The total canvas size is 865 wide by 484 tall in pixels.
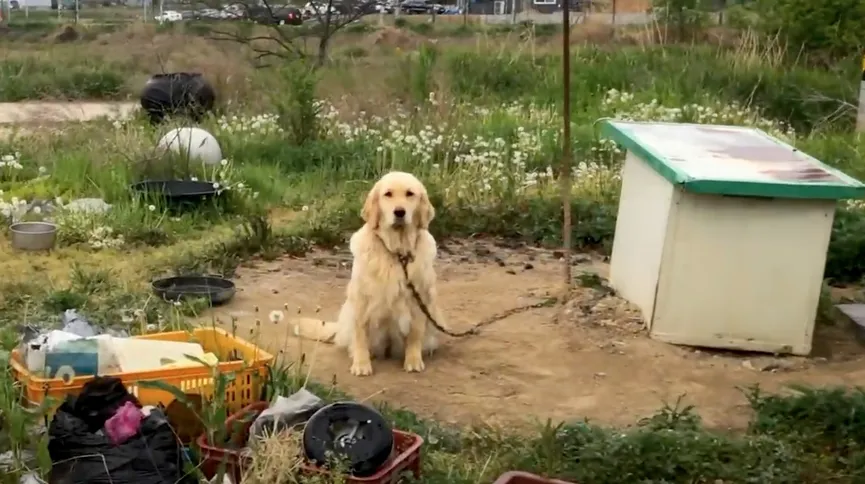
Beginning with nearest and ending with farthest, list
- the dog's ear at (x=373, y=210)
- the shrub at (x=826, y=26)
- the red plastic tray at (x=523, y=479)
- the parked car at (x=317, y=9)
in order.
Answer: the red plastic tray at (x=523, y=479), the dog's ear at (x=373, y=210), the shrub at (x=826, y=26), the parked car at (x=317, y=9)

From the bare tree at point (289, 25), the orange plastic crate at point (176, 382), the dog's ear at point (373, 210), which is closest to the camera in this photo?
the orange plastic crate at point (176, 382)

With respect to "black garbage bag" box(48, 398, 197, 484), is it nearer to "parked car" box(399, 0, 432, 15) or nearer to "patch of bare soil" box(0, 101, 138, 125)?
"patch of bare soil" box(0, 101, 138, 125)

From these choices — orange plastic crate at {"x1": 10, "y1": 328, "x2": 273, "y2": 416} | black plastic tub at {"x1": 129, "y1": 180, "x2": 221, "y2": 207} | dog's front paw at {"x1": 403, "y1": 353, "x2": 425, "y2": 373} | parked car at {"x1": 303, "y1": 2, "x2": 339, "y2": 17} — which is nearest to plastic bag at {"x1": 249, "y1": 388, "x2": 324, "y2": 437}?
orange plastic crate at {"x1": 10, "y1": 328, "x2": 273, "y2": 416}

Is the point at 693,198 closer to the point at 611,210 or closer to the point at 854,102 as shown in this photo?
the point at 611,210

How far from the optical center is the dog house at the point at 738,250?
4.71 m

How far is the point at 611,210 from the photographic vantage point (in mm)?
7176

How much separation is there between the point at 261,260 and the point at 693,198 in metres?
2.73

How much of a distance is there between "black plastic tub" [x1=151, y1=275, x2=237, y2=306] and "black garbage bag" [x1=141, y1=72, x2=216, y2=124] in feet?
17.3

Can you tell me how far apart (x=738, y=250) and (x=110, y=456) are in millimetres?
2997

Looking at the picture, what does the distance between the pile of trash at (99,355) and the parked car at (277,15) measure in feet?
41.5

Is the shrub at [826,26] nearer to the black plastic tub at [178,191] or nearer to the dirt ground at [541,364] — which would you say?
the black plastic tub at [178,191]

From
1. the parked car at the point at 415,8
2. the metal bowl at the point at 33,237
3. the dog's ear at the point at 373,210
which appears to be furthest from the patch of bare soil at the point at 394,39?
the dog's ear at the point at 373,210

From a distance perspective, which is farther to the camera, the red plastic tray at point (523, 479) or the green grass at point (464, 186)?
the green grass at point (464, 186)

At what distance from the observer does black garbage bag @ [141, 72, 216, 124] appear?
1072cm
